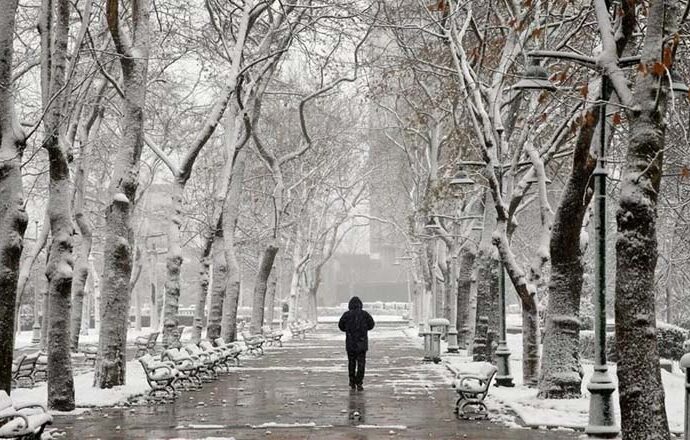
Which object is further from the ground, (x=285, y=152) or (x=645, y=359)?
(x=285, y=152)

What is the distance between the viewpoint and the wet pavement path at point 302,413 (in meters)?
12.7

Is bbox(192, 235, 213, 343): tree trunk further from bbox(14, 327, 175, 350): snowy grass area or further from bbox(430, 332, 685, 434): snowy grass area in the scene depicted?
bbox(14, 327, 175, 350): snowy grass area

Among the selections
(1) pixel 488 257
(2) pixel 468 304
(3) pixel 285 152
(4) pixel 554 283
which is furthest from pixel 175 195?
(3) pixel 285 152

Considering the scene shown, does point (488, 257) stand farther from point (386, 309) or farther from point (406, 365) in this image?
point (386, 309)

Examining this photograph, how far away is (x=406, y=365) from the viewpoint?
2745 centimetres

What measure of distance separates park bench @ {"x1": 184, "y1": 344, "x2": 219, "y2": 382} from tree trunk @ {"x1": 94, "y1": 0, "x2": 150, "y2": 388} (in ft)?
10.0

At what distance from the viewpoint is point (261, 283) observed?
121 feet

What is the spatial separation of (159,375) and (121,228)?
3080 millimetres

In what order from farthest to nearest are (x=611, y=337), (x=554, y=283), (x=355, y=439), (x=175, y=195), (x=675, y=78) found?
(x=611, y=337)
(x=175, y=195)
(x=554, y=283)
(x=355, y=439)
(x=675, y=78)

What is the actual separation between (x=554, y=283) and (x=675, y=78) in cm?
607

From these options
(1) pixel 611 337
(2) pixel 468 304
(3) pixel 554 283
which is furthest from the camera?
(2) pixel 468 304

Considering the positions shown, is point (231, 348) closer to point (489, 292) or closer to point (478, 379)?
point (489, 292)

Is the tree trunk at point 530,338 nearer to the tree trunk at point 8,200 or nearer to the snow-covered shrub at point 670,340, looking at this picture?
the snow-covered shrub at point 670,340

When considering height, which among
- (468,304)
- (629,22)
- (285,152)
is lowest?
(468,304)
